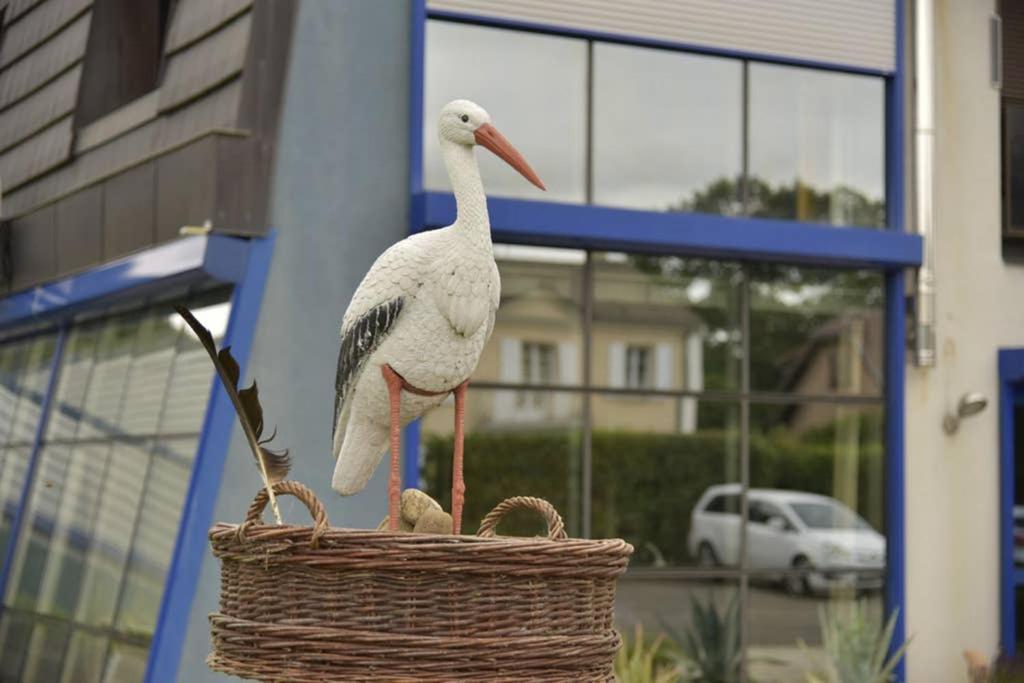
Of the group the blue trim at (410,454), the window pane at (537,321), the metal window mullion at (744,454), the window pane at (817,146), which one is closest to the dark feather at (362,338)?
the blue trim at (410,454)

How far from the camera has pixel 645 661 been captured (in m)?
9.48

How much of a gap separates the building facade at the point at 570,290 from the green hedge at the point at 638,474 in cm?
2

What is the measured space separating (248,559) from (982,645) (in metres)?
8.58

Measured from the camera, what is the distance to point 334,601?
3.32 meters

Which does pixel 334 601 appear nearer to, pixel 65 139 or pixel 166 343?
pixel 166 343

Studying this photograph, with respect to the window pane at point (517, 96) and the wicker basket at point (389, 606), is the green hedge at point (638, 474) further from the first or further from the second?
the wicker basket at point (389, 606)

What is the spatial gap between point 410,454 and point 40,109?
158 inches

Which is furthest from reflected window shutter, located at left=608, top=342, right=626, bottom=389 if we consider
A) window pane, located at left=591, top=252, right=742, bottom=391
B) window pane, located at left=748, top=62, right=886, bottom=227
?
window pane, located at left=748, top=62, right=886, bottom=227

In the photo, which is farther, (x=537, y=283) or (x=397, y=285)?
(x=537, y=283)

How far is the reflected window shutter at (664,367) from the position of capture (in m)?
10.2

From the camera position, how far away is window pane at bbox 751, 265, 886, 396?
10.5 meters

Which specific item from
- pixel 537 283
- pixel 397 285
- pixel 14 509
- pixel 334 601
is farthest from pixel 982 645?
pixel 334 601

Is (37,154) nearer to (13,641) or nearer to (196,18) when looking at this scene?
(196,18)

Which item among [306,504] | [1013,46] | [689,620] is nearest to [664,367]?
[689,620]
